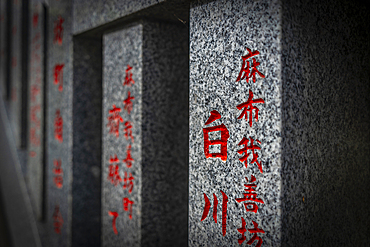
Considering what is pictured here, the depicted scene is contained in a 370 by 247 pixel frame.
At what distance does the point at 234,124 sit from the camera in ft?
6.73

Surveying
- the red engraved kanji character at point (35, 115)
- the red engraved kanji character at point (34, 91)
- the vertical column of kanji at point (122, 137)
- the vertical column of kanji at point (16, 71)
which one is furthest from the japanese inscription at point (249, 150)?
the vertical column of kanji at point (16, 71)

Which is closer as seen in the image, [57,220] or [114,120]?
[114,120]

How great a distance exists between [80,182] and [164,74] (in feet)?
5.90

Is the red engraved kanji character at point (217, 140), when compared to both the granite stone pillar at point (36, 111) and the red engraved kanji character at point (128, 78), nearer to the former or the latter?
the red engraved kanji character at point (128, 78)

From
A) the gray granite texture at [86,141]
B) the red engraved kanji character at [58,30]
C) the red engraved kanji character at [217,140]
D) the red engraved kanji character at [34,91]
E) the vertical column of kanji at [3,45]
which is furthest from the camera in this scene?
the vertical column of kanji at [3,45]

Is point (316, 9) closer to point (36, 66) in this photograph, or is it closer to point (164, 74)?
point (164, 74)

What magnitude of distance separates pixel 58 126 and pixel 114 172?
4.44 ft

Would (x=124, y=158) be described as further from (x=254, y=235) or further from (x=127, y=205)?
(x=254, y=235)

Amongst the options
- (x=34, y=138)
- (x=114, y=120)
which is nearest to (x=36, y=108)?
(x=34, y=138)

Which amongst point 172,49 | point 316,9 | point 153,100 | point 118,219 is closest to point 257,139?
point 316,9

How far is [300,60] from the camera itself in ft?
6.43

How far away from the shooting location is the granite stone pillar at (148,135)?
9.21ft

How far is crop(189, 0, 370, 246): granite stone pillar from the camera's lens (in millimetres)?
1882

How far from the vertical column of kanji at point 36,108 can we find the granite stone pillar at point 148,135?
200 centimetres
